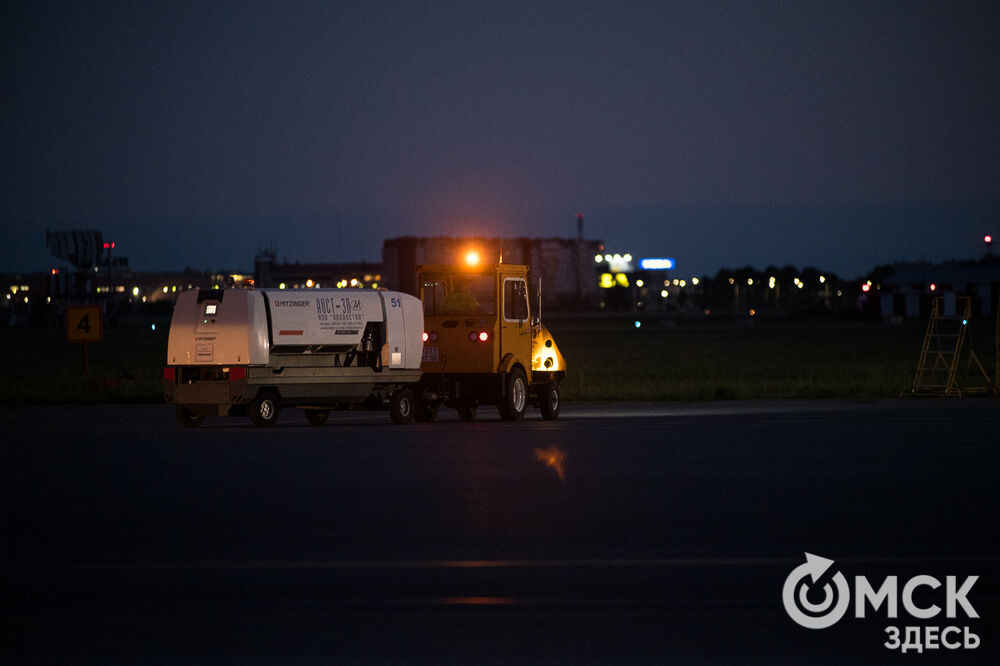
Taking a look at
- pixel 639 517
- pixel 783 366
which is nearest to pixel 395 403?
pixel 639 517

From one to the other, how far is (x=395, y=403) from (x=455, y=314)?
1977 millimetres

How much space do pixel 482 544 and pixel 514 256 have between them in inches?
6841

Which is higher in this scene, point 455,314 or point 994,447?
point 455,314

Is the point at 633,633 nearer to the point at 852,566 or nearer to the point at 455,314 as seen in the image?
the point at 852,566

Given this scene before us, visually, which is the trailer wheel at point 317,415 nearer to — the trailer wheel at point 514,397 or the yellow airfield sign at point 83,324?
the trailer wheel at point 514,397

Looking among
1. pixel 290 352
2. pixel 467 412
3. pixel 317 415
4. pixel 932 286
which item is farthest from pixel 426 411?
pixel 932 286

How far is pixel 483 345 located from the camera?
958 inches

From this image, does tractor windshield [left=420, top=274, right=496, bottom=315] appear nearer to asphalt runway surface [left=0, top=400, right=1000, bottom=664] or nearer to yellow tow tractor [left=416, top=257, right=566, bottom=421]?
yellow tow tractor [left=416, top=257, right=566, bottom=421]

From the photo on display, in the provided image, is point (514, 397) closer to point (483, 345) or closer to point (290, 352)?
point (483, 345)

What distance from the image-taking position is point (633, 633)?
312 inches

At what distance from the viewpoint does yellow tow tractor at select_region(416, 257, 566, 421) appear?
24391 millimetres

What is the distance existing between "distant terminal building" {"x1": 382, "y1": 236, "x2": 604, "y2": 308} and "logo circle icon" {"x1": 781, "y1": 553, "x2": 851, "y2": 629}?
159180 mm

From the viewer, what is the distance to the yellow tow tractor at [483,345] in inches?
960

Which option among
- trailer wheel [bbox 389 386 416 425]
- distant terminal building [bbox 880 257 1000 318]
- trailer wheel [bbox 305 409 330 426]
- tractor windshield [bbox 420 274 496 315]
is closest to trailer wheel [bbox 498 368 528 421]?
tractor windshield [bbox 420 274 496 315]
